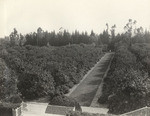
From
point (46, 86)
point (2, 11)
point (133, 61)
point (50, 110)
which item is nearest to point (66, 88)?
point (46, 86)

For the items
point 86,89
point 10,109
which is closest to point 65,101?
point 10,109

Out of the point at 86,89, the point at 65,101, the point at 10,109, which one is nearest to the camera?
the point at 10,109

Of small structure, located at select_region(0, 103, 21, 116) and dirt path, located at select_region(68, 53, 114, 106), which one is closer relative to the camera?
small structure, located at select_region(0, 103, 21, 116)

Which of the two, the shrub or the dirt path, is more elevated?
the shrub

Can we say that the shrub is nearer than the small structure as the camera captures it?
No

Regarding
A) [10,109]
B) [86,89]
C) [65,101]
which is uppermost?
[10,109]

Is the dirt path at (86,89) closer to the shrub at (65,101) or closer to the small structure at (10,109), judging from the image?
the shrub at (65,101)

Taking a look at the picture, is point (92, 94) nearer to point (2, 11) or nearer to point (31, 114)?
point (31, 114)

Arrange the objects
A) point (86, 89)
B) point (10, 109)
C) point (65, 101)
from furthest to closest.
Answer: point (86, 89) → point (65, 101) → point (10, 109)

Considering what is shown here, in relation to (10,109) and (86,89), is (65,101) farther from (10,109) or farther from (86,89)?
(86,89)

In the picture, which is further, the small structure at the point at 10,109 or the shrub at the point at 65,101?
the shrub at the point at 65,101

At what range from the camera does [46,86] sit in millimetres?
19969

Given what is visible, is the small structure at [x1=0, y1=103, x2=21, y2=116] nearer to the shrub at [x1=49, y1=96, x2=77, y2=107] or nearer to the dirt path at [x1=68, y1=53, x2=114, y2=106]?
the shrub at [x1=49, y1=96, x2=77, y2=107]

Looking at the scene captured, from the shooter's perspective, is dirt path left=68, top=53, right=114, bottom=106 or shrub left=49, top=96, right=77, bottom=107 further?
dirt path left=68, top=53, right=114, bottom=106
